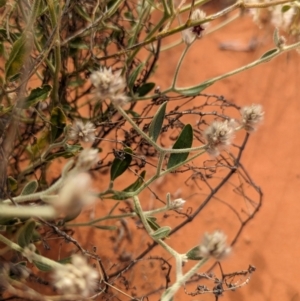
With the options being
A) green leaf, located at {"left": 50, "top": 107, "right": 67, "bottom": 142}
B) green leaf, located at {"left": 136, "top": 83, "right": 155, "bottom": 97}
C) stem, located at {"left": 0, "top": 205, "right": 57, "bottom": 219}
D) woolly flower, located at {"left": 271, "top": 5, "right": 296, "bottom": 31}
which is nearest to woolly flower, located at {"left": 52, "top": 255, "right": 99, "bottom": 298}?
stem, located at {"left": 0, "top": 205, "right": 57, "bottom": 219}

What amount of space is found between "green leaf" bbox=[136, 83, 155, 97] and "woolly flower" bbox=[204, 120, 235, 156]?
1.20ft

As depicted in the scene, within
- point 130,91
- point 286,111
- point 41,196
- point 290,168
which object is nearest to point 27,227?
point 41,196

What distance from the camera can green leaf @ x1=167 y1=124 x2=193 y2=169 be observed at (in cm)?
73

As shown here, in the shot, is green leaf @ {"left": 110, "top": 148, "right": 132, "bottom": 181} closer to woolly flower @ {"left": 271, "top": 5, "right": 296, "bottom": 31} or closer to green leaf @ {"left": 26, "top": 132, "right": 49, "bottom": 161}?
green leaf @ {"left": 26, "top": 132, "right": 49, "bottom": 161}

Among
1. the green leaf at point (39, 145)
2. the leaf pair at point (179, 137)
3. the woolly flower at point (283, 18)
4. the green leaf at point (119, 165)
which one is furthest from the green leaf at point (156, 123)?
the woolly flower at point (283, 18)

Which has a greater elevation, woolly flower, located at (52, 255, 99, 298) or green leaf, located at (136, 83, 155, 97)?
green leaf, located at (136, 83, 155, 97)

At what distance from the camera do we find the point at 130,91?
0.91 metres

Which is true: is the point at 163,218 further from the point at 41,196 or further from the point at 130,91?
the point at 41,196

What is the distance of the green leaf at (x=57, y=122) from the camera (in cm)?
75

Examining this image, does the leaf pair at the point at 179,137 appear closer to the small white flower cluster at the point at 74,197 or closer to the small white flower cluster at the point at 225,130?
the small white flower cluster at the point at 225,130

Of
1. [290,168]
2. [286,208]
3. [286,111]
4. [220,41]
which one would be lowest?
[286,208]

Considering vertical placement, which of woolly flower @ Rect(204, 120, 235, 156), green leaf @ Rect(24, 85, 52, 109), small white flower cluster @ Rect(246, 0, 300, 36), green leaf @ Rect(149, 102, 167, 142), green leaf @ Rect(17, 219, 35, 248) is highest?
small white flower cluster @ Rect(246, 0, 300, 36)

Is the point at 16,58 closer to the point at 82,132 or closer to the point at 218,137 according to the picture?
the point at 82,132

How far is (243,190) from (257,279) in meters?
0.21
